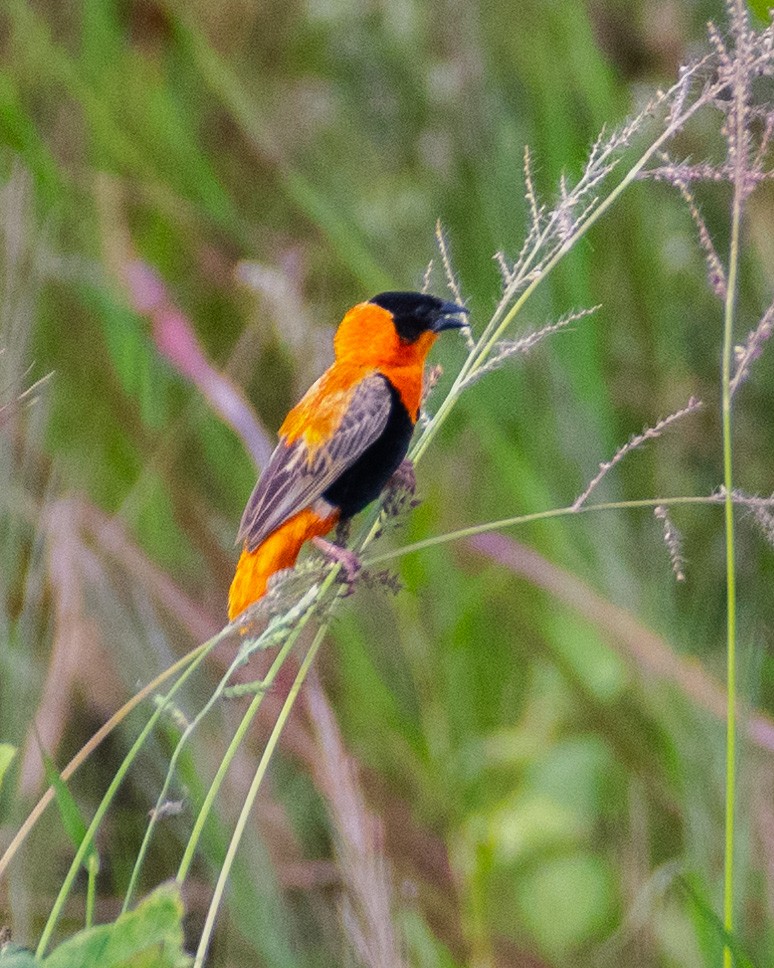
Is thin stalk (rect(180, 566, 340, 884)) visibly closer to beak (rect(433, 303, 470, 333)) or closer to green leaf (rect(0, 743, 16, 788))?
green leaf (rect(0, 743, 16, 788))

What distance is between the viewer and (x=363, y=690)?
75.0 inches

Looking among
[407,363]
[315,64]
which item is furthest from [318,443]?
[315,64]

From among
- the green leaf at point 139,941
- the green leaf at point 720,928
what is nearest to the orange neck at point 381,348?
the green leaf at point 720,928

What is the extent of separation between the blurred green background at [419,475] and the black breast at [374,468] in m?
0.24

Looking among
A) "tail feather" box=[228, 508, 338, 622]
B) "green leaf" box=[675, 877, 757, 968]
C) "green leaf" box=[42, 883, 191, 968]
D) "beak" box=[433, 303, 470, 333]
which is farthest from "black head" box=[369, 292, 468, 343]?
"green leaf" box=[42, 883, 191, 968]

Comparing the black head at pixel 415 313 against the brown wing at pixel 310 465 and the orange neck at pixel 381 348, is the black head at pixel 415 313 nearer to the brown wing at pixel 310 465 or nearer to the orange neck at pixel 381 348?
the orange neck at pixel 381 348

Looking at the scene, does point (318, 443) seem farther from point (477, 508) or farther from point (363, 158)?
point (363, 158)

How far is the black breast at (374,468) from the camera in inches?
54.1

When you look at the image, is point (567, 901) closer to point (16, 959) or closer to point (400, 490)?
point (400, 490)

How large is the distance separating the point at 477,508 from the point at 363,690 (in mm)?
520

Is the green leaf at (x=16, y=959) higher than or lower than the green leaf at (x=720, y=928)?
higher

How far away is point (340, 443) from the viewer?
1.44 metres

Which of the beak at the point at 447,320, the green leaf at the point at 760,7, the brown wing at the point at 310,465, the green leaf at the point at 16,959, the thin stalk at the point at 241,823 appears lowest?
the thin stalk at the point at 241,823

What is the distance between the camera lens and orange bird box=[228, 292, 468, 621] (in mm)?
1329
